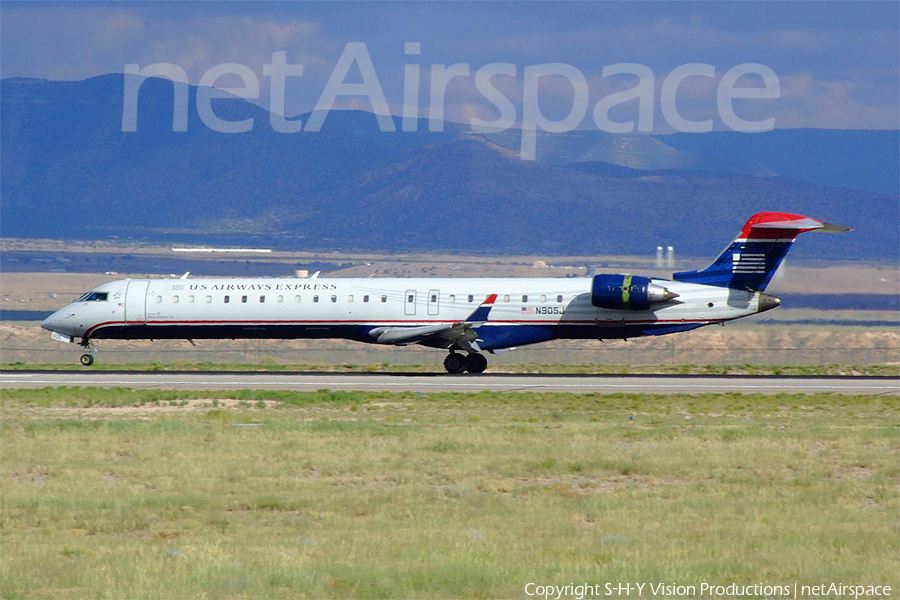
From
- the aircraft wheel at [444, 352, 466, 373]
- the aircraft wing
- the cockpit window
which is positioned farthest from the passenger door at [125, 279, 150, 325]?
the aircraft wheel at [444, 352, 466, 373]

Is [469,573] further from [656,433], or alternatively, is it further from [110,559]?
[656,433]

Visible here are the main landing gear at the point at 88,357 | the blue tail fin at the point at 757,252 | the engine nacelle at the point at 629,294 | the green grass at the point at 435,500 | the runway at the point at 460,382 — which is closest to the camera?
the green grass at the point at 435,500

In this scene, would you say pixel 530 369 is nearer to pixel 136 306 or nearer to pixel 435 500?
pixel 136 306

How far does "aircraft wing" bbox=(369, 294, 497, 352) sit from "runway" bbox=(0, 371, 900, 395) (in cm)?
113

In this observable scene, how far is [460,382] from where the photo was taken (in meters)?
35.5

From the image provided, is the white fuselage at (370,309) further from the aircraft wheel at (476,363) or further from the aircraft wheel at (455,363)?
the aircraft wheel at (455,363)

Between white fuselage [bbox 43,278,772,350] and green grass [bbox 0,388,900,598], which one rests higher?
white fuselage [bbox 43,278,772,350]

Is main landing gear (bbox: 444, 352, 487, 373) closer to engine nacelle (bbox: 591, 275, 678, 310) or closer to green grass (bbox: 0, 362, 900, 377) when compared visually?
green grass (bbox: 0, 362, 900, 377)

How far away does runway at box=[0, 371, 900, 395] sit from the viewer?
33438mm

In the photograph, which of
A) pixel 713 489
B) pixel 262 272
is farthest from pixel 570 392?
pixel 262 272

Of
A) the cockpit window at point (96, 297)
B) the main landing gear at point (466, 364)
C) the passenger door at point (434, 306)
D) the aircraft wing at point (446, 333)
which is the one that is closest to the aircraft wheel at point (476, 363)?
the main landing gear at point (466, 364)

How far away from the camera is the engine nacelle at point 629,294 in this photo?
36656 mm

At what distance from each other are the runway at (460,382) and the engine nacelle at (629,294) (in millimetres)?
2329

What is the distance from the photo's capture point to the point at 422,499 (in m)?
17.0
